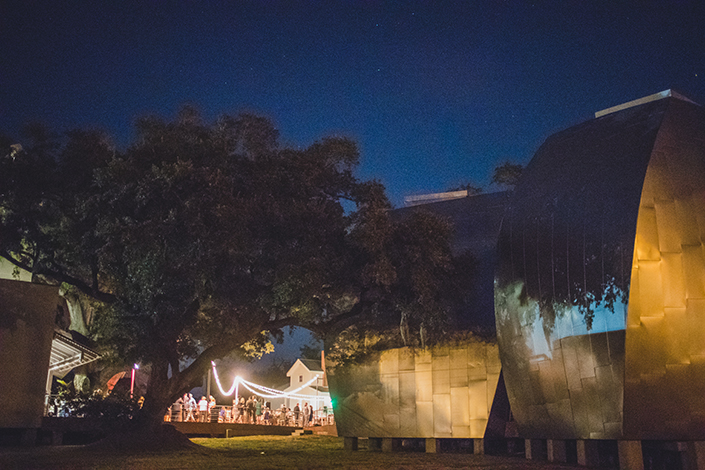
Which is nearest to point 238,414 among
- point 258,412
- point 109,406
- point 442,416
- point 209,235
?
point 258,412

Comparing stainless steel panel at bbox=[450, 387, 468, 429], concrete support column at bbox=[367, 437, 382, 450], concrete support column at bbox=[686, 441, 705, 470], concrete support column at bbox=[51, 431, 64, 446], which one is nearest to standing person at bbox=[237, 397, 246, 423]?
concrete support column at bbox=[51, 431, 64, 446]

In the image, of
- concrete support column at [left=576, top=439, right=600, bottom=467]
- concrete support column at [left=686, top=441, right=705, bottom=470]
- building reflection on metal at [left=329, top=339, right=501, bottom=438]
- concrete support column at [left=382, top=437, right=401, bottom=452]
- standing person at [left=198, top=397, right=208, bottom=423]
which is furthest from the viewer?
standing person at [left=198, top=397, right=208, bottom=423]

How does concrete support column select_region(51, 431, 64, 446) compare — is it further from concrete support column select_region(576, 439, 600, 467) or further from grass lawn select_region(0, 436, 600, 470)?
concrete support column select_region(576, 439, 600, 467)

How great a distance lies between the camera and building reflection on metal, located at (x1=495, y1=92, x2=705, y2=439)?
1257 centimetres

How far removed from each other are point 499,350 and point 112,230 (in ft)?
34.0

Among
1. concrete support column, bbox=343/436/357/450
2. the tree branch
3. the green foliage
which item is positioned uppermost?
the tree branch

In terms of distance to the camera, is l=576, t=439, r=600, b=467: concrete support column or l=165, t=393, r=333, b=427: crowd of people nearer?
l=576, t=439, r=600, b=467: concrete support column

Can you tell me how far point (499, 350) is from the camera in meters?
16.2

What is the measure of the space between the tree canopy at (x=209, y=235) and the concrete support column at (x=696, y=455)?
6980mm

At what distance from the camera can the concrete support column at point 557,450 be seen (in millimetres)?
14859

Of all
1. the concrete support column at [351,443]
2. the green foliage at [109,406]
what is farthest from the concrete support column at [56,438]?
the concrete support column at [351,443]

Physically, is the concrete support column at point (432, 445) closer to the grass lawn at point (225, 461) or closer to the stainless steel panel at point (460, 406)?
the grass lawn at point (225, 461)

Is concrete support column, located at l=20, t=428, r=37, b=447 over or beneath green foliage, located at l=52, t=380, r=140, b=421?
beneath

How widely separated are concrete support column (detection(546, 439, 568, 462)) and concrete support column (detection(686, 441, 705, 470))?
2825mm
